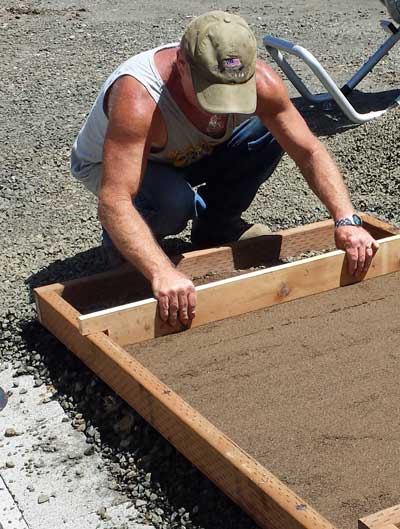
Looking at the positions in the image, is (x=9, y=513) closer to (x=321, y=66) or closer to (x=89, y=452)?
(x=89, y=452)

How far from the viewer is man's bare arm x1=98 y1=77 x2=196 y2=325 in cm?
343

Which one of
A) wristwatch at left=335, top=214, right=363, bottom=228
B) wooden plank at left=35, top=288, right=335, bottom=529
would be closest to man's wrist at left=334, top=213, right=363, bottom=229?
wristwatch at left=335, top=214, right=363, bottom=228

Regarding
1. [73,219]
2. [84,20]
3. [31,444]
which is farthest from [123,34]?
[31,444]

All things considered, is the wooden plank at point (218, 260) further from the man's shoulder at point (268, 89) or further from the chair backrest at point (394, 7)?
the chair backrest at point (394, 7)

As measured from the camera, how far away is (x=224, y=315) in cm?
371

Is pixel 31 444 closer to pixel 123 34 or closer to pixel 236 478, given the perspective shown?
pixel 236 478

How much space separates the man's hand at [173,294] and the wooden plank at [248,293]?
70 millimetres

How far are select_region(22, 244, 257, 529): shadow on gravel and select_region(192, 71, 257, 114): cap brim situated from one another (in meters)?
1.12

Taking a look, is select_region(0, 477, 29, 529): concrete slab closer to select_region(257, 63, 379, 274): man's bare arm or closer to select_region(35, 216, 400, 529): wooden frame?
select_region(35, 216, 400, 529): wooden frame

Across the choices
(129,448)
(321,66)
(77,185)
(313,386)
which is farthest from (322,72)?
→ (129,448)

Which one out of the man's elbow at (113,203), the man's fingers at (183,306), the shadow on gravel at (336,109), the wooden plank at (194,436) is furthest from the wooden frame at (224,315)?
the shadow on gravel at (336,109)

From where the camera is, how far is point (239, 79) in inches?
132

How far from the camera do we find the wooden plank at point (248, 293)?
346cm

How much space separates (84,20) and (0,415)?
756 cm
